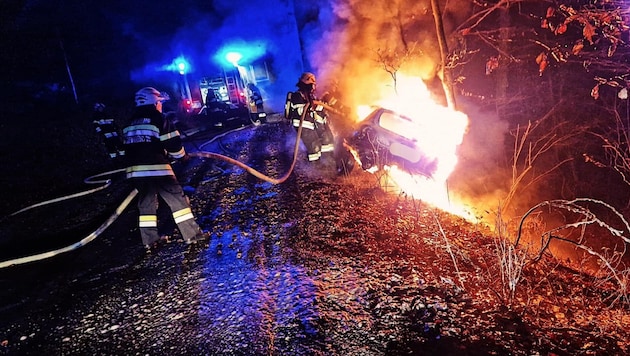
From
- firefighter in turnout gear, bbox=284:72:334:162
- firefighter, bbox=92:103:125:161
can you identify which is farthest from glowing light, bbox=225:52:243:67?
firefighter in turnout gear, bbox=284:72:334:162

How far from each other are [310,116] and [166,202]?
3173 mm

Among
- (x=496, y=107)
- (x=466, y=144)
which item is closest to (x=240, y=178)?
(x=466, y=144)

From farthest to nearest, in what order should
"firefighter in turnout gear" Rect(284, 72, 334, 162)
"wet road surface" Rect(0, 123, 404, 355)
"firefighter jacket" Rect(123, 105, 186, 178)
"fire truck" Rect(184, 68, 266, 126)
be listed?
"fire truck" Rect(184, 68, 266, 126) < "firefighter in turnout gear" Rect(284, 72, 334, 162) < "firefighter jacket" Rect(123, 105, 186, 178) < "wet road surface" Rect(0, 123, 404, 355)

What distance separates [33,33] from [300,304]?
1885 centimetres

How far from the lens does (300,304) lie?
2.85 metres

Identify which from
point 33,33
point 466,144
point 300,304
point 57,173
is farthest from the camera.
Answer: point 33,33

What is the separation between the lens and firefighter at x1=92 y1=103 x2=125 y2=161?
8.98 meters

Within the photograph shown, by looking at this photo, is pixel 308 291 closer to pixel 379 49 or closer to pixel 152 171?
pixel 152 171

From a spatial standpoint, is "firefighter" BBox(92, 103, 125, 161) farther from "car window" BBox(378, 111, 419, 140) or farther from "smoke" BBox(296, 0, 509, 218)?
"car window" BBox(378, 111, 419, 140)

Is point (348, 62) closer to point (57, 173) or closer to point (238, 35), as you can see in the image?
point (57, 173)

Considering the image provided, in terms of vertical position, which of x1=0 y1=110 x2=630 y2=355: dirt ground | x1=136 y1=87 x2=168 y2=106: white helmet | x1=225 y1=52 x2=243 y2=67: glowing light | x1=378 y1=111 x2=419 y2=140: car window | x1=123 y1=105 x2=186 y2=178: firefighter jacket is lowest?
x1=0 y1=110 x2=630 y2=355: dirt ground

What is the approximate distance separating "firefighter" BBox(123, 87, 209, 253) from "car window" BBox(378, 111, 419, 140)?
120 inches

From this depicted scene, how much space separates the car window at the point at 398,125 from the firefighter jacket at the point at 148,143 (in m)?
3.07

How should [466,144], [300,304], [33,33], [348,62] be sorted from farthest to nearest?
[33,33], [466,144], [348,62], [300,304]
